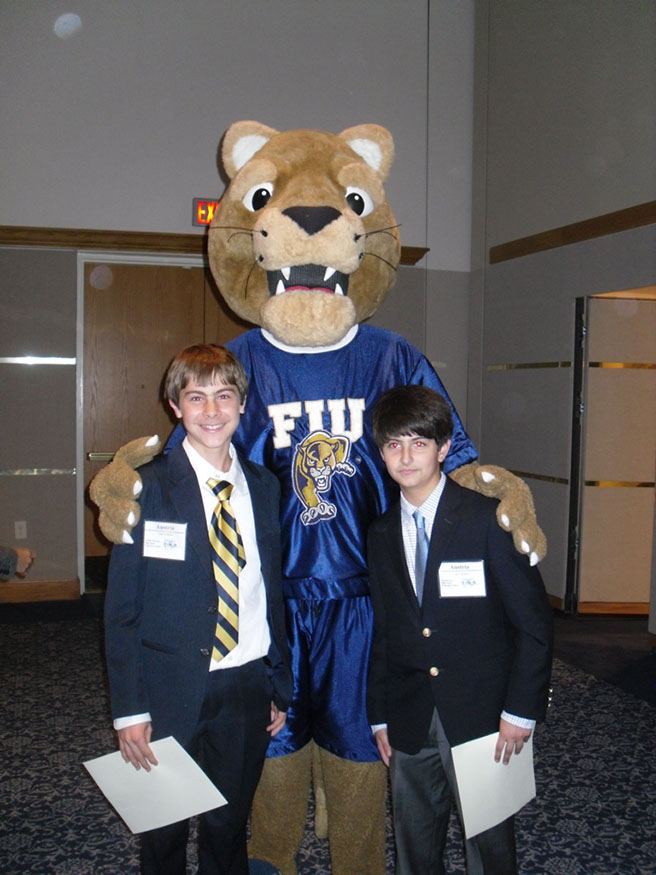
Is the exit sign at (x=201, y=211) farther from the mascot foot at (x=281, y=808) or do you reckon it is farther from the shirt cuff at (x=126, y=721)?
the shirt cuff at (x=126, y=721)

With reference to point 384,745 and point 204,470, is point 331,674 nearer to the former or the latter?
point 384,745

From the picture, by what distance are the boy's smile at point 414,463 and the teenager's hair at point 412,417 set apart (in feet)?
0.04

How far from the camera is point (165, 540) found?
151cm

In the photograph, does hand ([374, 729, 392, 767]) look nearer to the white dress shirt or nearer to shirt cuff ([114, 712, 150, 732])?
the white dress shirt

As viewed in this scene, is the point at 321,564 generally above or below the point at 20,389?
below

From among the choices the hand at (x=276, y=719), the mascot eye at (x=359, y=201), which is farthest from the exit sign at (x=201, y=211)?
the hand at (x=276, y=719)

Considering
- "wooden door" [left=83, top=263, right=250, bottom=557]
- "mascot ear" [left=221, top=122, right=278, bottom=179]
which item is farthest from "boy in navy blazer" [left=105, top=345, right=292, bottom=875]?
"wooden door" [left=83, top=263, right=250, bottom=557]

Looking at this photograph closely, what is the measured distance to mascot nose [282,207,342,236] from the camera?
1.77m

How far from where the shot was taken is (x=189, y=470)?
5.15 feet

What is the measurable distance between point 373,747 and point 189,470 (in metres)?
0.83

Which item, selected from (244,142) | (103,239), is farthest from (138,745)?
(103,239)

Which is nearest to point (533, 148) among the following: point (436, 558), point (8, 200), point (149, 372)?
point (149, 372)

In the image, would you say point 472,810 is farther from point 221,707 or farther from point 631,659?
point 631,659

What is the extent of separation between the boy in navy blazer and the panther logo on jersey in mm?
154
